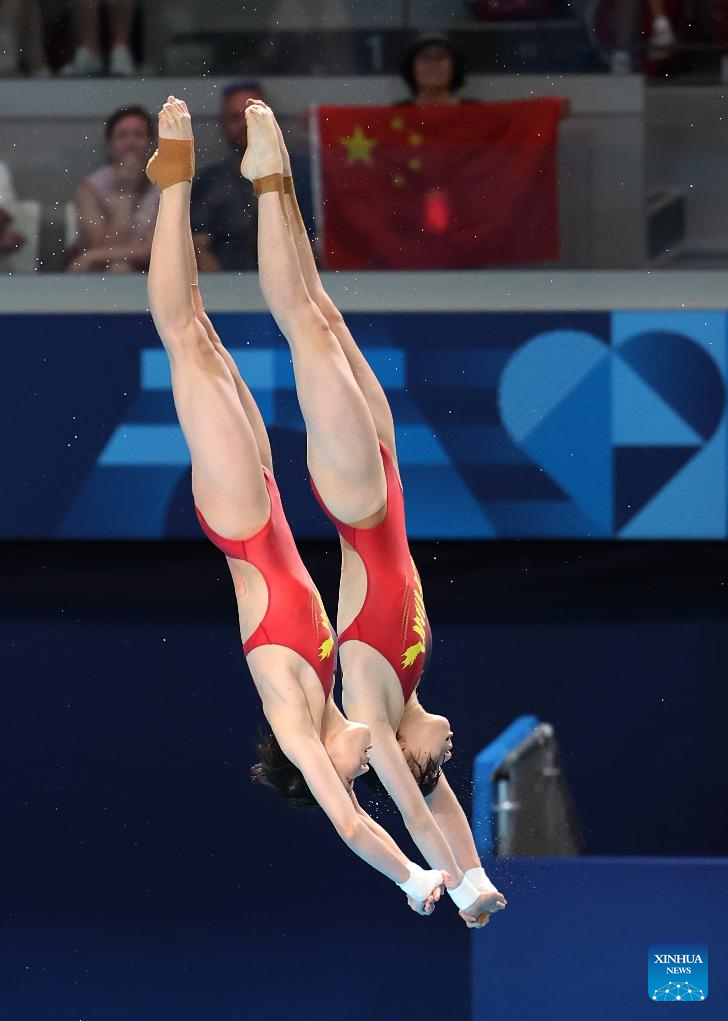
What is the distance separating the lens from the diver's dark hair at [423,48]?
7.51m

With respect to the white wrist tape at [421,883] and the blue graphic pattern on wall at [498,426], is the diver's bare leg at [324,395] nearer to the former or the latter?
the white wrist tape at [421,883]

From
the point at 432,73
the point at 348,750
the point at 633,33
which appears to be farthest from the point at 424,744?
the point at 633,33

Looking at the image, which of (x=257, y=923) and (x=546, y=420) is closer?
(x=257, y=923)

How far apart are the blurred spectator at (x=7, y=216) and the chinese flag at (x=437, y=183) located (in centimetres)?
135

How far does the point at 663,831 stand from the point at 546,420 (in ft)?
6.18

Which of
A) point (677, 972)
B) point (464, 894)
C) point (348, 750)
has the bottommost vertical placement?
point (677, 972)

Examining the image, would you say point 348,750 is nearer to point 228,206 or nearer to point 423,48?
point 228,206

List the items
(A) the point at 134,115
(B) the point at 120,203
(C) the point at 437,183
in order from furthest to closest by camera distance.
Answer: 1. (C) the point at 437,183
2. (B) the point at 120,203
3. (A) the point at 134,115

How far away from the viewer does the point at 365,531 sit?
459 centimetres

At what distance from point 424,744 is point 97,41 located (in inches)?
177

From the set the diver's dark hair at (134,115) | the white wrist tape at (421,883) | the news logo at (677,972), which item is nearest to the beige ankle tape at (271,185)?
the white wrist tape at (421,883)

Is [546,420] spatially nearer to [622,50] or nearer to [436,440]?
[436,440]

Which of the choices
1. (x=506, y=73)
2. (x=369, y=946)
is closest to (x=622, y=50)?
(x=506, y=73)

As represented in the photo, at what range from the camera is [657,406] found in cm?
784
